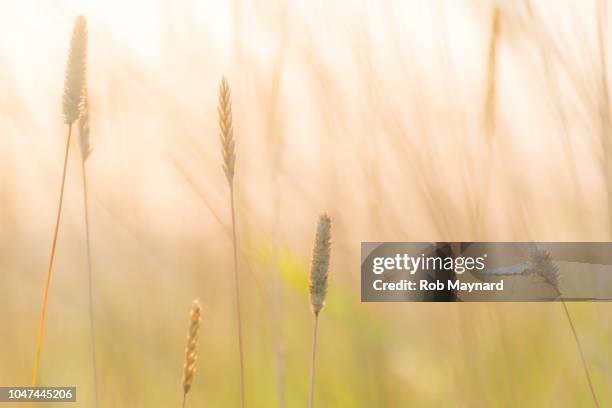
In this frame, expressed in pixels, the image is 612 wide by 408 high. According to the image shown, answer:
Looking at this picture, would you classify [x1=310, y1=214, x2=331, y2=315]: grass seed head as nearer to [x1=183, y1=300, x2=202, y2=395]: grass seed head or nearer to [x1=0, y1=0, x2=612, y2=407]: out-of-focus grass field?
[x1=183, y1=300, x2=202, y2=395]: grass seed head

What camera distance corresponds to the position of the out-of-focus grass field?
887 mm

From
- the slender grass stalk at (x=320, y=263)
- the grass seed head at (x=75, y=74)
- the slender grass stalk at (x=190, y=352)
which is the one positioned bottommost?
the slender grass stalk at (x=190, y=352)

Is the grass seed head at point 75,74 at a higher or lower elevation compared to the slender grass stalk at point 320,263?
higher

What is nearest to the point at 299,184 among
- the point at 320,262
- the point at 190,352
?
the point at 320,262

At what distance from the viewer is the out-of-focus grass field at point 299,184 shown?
0.89 metres

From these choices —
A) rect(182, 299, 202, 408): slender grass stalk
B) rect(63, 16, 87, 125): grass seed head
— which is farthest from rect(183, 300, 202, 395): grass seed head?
rect(63, 16, 87, 125): grass seed head

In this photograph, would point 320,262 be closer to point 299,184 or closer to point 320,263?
point 320,263

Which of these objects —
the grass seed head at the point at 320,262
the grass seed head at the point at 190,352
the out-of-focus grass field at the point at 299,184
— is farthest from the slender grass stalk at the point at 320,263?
the out-of-focus grass field at the point at 299,184

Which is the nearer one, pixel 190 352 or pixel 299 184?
pixel 190 352

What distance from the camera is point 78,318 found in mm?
910

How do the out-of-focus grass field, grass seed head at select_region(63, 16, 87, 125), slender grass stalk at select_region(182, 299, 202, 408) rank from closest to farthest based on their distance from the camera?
slender grass stalk at select_region(182, 299, 202, 408) < grass seed head at select_region(63, 16, 87, 125) < the out-of-focus grass field

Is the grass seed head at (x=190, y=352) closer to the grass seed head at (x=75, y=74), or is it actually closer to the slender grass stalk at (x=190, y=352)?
the slender grass stalk at (x=190, y=352)

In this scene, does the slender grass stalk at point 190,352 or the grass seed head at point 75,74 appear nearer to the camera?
the slender grass stalk at point 190,352

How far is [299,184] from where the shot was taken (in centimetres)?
94
